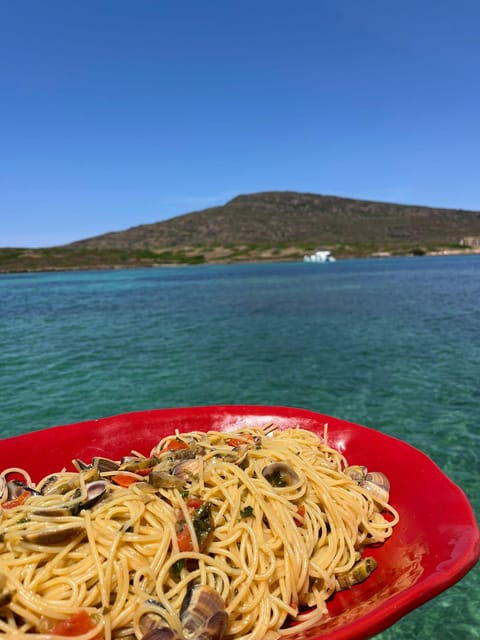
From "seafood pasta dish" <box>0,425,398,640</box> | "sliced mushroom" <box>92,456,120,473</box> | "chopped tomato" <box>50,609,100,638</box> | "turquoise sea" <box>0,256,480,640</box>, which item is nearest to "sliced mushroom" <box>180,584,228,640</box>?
"seafood pasta dish" <box>0,425,398,640</box>

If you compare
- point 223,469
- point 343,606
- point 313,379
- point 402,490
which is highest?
point 223,469

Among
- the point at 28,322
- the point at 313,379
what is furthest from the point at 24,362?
the point at 28,322

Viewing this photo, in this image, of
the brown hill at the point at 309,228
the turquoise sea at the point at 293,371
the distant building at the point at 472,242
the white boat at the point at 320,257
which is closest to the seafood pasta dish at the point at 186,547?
the turquoise sea at the point at 293,371

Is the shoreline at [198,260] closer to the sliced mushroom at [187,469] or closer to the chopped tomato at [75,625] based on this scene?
the sliced mushroom at [187,469]

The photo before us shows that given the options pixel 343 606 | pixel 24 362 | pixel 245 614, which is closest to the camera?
pixel 245 614

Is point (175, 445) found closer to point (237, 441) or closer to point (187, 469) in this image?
point (237, 441)

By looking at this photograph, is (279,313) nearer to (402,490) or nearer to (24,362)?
(24,362)

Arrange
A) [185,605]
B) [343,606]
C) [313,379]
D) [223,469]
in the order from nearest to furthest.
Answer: [185,605], [343,606], [223,469], [313,379]
